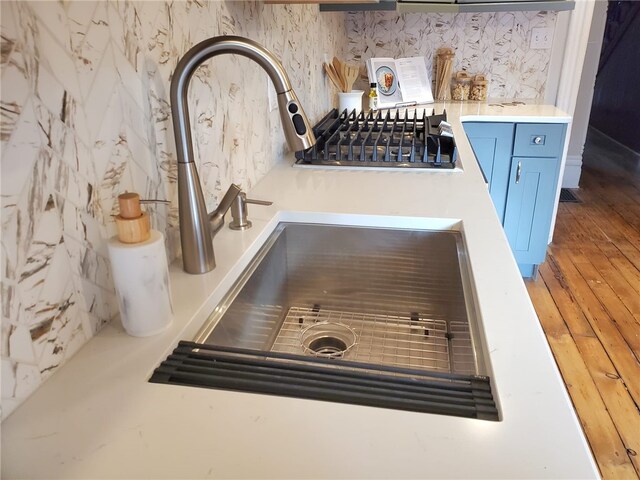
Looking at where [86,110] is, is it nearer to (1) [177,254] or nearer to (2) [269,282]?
(1) [177,254]

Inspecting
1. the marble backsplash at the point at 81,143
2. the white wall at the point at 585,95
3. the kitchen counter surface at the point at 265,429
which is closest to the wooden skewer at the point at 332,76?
the marble backsplash at the point at 81,143

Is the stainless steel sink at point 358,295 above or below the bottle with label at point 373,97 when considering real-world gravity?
below

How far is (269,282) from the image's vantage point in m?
1.17

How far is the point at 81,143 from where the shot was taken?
2.34 feet

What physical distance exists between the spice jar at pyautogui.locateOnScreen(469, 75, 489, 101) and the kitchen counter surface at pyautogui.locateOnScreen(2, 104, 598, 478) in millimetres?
2420

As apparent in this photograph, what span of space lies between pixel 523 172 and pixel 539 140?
0.57ft

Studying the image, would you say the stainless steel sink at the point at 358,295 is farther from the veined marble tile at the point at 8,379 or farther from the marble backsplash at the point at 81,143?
the veined marble tile at the point at 8,379

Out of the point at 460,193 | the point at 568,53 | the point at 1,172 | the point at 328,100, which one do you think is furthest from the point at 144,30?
the point at 568,53

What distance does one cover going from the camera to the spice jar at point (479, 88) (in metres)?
2.96

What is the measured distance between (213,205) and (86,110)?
0.50 metres

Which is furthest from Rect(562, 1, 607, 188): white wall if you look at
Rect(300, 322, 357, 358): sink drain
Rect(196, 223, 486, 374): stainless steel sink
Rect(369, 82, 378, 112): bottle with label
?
Rect(300, 322, 357, 358): sink drain

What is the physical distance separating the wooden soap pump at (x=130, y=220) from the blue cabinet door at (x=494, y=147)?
210 cm

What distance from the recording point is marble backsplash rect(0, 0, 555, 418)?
60 cm

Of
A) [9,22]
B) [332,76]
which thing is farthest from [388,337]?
[332,76]
